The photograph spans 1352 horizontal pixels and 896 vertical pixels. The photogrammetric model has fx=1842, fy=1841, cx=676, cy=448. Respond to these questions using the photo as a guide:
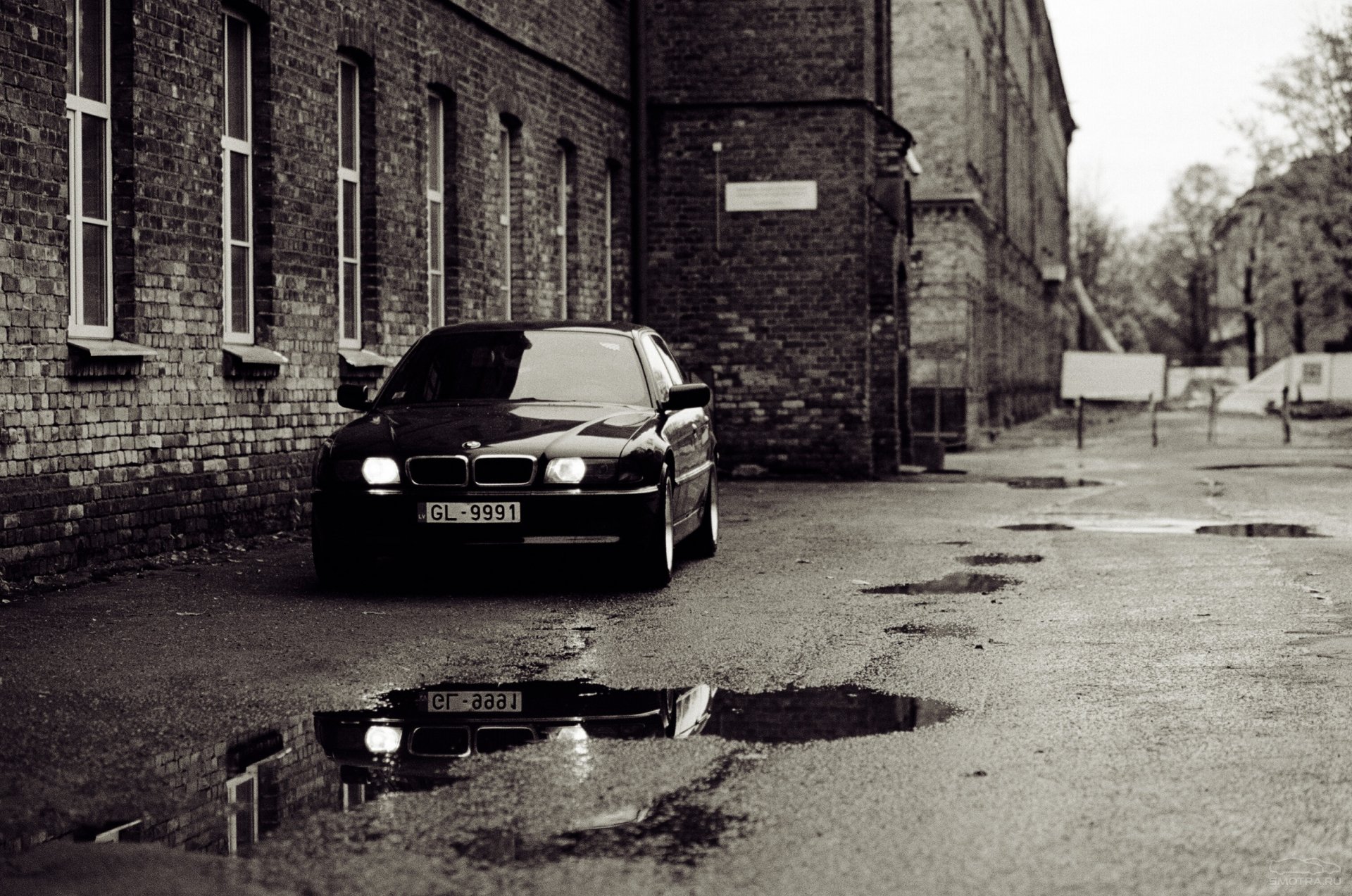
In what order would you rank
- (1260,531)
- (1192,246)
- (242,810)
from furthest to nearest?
(1192,246)
(1260,531)
(242,810)

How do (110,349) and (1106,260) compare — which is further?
(1106,260)

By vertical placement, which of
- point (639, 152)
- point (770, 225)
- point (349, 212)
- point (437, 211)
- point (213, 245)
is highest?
point (639, 152)

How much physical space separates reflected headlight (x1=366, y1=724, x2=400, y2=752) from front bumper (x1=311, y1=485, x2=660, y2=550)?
3.59 meters

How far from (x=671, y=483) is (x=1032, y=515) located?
6.69m

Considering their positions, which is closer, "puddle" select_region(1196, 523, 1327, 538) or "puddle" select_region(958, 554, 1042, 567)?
"puddle" select_region(958, 554, 1042, 567)

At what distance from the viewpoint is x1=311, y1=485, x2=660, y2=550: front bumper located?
9.73 meters

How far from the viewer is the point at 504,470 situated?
9781 mm

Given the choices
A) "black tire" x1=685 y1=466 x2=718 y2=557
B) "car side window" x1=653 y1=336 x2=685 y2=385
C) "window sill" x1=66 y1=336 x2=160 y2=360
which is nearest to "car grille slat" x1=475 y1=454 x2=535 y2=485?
"car side window" x1=653 y1=336 x2=685 y2=385

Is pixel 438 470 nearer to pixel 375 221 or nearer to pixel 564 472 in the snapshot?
pixel 564 472

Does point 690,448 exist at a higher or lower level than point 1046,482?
higher

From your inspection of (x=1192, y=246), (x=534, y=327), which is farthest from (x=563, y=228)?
(x=1192, y=246)

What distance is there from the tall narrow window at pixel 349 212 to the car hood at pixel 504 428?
511 centimetres

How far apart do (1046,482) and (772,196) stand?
4.94 m

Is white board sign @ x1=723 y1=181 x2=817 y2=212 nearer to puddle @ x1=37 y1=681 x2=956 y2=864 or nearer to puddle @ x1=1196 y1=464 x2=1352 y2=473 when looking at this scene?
puddle @ x1=1196 y1=464 x2=1352 y2=473
